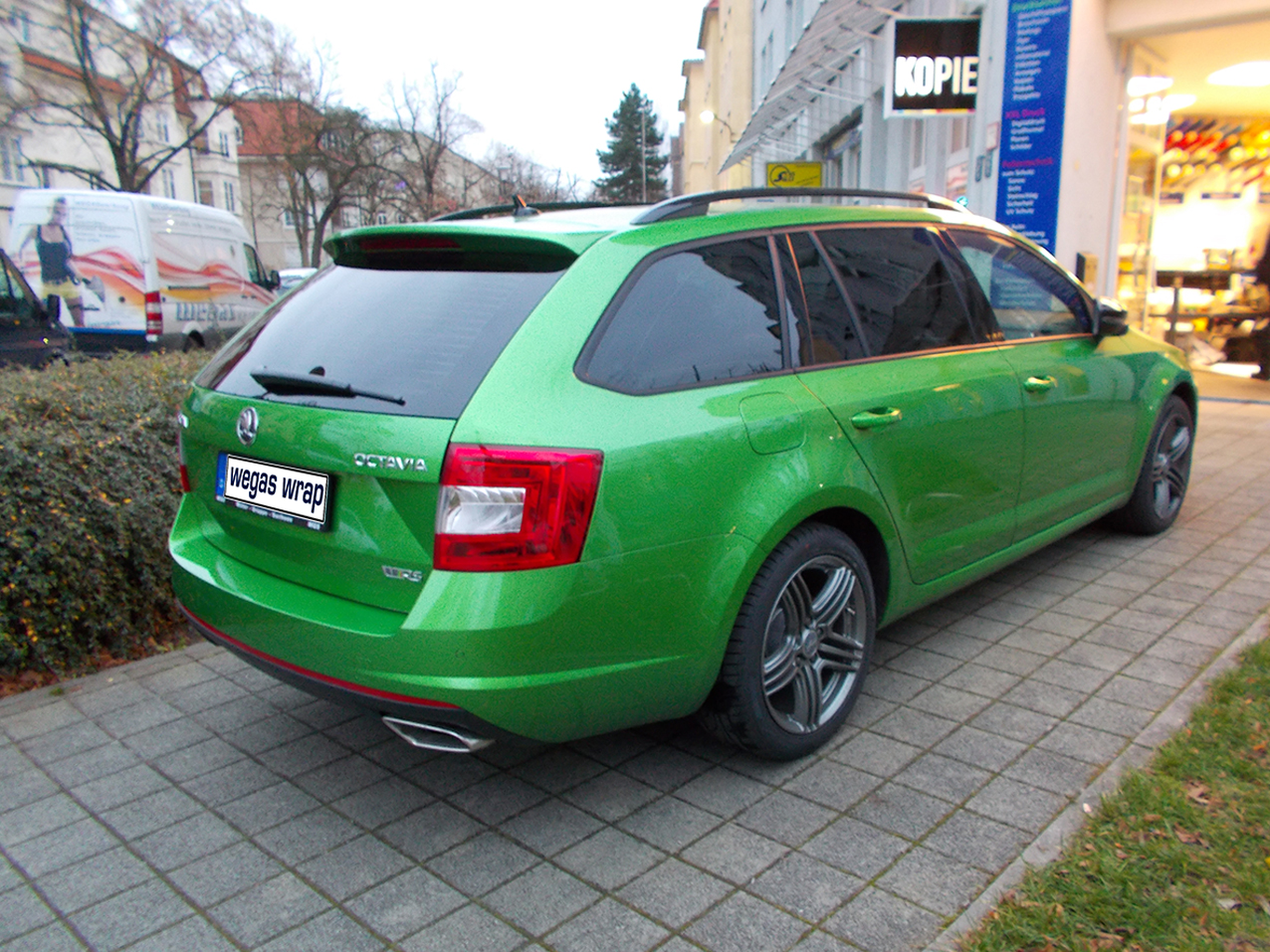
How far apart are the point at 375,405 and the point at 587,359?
552 millimetres

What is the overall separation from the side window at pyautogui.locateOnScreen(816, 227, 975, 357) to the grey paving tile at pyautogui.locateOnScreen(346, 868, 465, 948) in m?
2.12

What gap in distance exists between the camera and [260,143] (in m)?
41.3

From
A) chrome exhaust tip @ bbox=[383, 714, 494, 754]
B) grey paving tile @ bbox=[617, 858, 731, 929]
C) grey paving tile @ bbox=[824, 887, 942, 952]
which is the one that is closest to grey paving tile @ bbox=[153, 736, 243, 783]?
chrome exhaust tip @ bbox=[383, 714, 494, 754]

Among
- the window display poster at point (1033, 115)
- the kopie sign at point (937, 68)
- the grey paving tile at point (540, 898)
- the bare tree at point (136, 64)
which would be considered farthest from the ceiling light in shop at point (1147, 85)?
the bare tree at point (136, 64)

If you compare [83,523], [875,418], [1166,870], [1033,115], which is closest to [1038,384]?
[875,418]

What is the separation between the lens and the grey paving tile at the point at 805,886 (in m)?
2.42

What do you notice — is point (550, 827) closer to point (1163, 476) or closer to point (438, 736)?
point (438, 736)

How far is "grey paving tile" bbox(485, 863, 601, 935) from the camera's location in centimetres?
242

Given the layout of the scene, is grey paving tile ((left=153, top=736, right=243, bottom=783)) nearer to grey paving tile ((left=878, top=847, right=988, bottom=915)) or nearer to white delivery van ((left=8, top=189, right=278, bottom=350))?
grey paving tile ((left=878, top=847, right=988, bottom=915))

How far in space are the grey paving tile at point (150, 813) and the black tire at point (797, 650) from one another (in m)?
1.56

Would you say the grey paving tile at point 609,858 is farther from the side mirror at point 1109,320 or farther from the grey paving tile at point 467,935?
the side mirror at point 1109,320

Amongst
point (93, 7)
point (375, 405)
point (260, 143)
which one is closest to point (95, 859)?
point (375, 405)

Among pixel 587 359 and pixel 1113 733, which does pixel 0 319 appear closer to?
pixel 587 359

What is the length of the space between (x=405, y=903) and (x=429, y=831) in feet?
1.11
